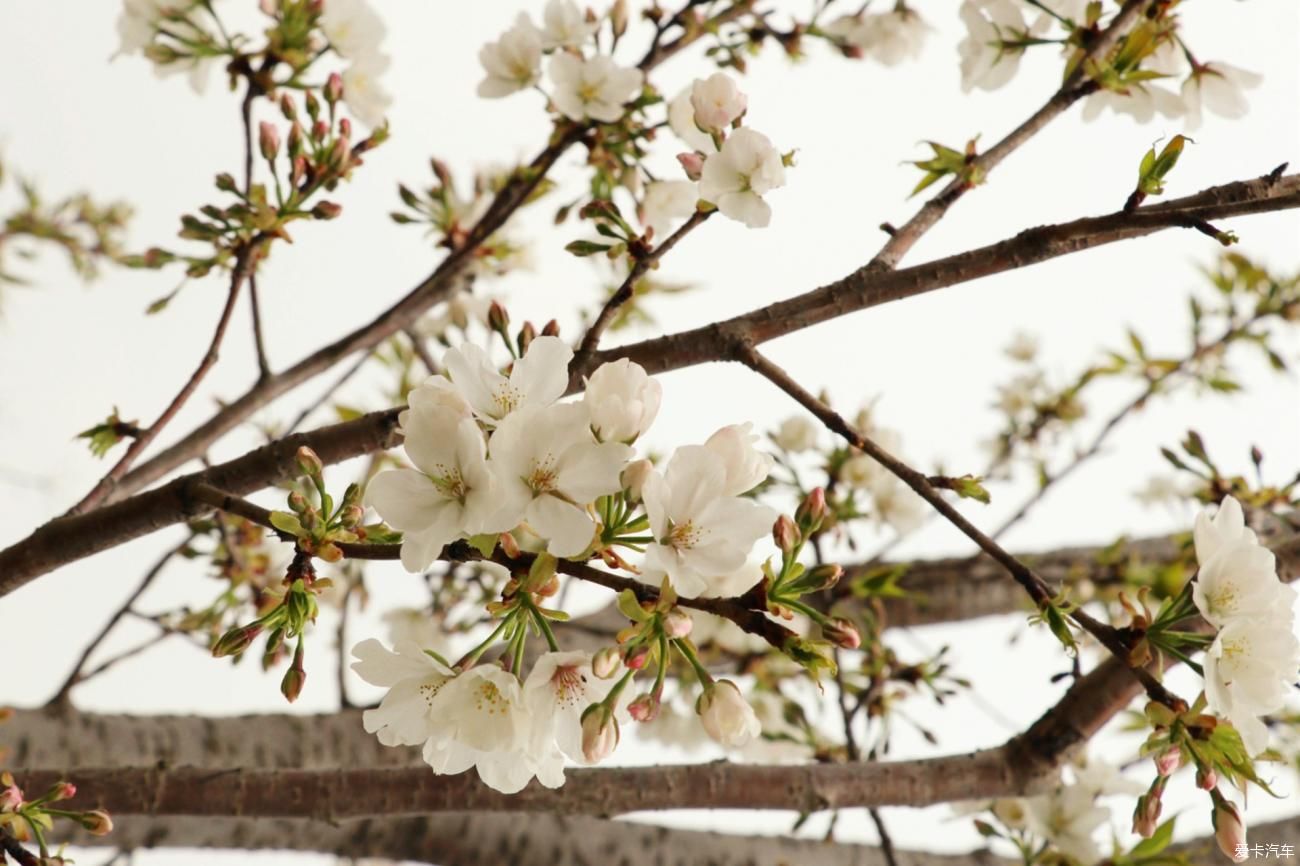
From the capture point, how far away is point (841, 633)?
554 mm

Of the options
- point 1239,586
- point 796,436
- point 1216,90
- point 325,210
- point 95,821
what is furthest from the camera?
point 796,436

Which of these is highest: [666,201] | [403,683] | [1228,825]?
[666,201]

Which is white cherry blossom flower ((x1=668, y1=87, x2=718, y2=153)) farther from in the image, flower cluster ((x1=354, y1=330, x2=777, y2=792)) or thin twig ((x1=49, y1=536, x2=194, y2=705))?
thin twig ((x1=49, y1=536, x2=194, y2=705))

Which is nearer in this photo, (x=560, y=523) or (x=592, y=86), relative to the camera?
(x=560, y=523)

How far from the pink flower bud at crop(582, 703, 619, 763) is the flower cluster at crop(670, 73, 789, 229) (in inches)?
14.4

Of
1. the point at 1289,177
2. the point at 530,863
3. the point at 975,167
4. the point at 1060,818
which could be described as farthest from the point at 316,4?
the point at 1060,818

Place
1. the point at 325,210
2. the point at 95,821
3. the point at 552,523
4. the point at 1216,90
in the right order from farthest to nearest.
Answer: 1. the point at 1216,90
2. the point at 325,210
3. the point at 95,821
4. the point at 552,523

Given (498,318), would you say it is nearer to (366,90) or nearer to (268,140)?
(268,140)

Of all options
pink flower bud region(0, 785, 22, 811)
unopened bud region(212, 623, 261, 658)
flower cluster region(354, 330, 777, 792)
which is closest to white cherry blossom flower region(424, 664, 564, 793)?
flower cluster region(354, 330, 777, 792)

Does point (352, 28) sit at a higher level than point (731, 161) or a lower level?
higher

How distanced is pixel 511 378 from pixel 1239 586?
1.47ft

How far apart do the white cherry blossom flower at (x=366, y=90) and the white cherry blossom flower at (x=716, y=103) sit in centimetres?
49

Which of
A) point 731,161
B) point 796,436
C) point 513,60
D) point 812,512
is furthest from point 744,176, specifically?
point 796,436

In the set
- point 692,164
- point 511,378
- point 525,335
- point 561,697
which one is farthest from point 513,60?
point 561,697
